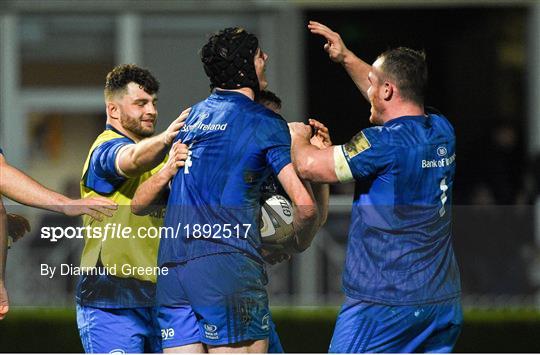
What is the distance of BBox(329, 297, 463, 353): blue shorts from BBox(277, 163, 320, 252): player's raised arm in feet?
1.35

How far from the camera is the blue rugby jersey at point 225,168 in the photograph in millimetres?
5422

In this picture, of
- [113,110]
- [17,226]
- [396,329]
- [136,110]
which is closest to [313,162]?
[396,329]

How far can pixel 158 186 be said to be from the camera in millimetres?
5605

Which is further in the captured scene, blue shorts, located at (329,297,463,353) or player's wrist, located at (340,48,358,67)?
player's wrist, located at (340,48,358,67)

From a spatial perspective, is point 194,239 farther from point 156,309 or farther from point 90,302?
point 90,302

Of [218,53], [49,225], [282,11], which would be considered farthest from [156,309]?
[282,11]

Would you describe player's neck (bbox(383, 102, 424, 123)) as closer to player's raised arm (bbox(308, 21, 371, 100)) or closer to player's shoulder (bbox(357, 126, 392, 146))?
player's shoulder (bbox(357, 126, 392, 146))

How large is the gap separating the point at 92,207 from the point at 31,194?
0.30 m

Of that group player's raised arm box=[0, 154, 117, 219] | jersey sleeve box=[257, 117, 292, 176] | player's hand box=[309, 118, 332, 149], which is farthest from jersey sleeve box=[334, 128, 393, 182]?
player's raised arm box=[0, 154, 117, 219]

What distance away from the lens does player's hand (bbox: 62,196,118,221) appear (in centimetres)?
570

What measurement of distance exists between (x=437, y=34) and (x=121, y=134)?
316 inches

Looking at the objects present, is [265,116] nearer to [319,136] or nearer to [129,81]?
[319,136]

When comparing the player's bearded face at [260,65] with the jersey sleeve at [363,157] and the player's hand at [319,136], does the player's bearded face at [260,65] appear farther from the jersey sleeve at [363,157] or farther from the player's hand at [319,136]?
the jersey sleeve at [363,157]

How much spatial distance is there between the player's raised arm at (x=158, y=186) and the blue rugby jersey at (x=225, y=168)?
0.03 meters
